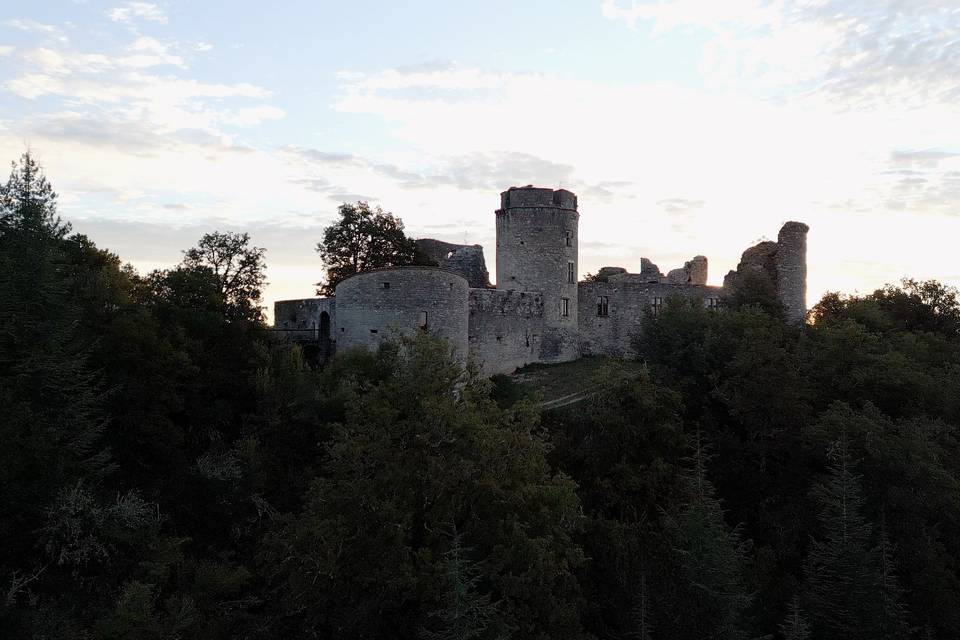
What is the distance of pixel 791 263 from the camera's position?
40.3 metres

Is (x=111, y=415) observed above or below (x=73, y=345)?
below

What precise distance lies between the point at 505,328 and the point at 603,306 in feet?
27.5

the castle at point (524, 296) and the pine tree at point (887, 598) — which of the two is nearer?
the pine tree at point (887, 598)

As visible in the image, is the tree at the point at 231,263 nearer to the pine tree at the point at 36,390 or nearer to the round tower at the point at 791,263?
the pine tree at the point at 36,390

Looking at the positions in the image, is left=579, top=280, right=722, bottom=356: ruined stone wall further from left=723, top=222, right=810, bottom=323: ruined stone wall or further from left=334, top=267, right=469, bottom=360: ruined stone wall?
left=334, top=267, right=469, bottom=360: ruined stone wall

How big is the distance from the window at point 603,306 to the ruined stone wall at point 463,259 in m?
6.87

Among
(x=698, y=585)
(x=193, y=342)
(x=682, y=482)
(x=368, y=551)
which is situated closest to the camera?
(x=368, y=551)

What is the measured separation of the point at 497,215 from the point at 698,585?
933 inches

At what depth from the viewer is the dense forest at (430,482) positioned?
1514 cm

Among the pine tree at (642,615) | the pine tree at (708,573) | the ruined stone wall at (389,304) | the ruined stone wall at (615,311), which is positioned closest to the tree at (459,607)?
the pine tree at (642,615)

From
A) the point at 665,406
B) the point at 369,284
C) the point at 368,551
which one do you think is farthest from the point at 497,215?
the point at 368,551

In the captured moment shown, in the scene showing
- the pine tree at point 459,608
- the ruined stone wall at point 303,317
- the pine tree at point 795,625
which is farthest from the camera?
the ruined stone wall at point 303,317

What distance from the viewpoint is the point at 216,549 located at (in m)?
19.5

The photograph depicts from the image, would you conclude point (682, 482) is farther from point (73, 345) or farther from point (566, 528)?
point (73, 345)
